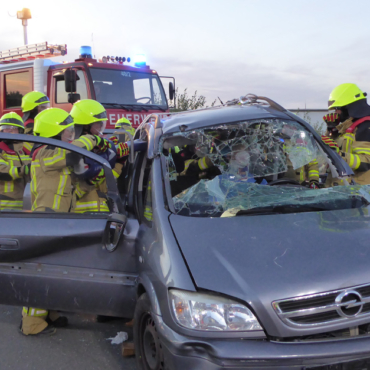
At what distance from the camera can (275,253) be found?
2.22 meters

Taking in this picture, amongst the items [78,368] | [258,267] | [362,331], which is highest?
[258,267]

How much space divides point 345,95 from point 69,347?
333cm

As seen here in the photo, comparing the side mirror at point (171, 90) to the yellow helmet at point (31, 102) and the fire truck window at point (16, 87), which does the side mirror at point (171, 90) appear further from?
the yellow helmet at point (31, 102)

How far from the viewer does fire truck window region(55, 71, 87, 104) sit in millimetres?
8648

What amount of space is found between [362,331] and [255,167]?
1.70 metres

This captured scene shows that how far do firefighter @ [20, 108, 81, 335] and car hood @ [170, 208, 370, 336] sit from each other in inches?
51.6

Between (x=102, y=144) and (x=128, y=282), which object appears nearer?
(x=128, y=282)

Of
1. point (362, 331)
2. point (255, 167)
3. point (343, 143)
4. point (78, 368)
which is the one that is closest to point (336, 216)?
point (362, 331)

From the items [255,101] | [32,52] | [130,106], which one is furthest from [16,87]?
[255,101]

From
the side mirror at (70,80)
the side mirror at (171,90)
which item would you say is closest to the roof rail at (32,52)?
the side mirror at (70,80)

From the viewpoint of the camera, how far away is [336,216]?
2.64 m

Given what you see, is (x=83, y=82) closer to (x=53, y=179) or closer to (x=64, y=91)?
(x=64, y=91)

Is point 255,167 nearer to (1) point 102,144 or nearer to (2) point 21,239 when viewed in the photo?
(1) point 102,144

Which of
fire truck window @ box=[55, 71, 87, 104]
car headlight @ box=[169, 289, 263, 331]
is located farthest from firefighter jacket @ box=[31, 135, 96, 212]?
fire truck window @ box=[55, 71, 87, 104]
